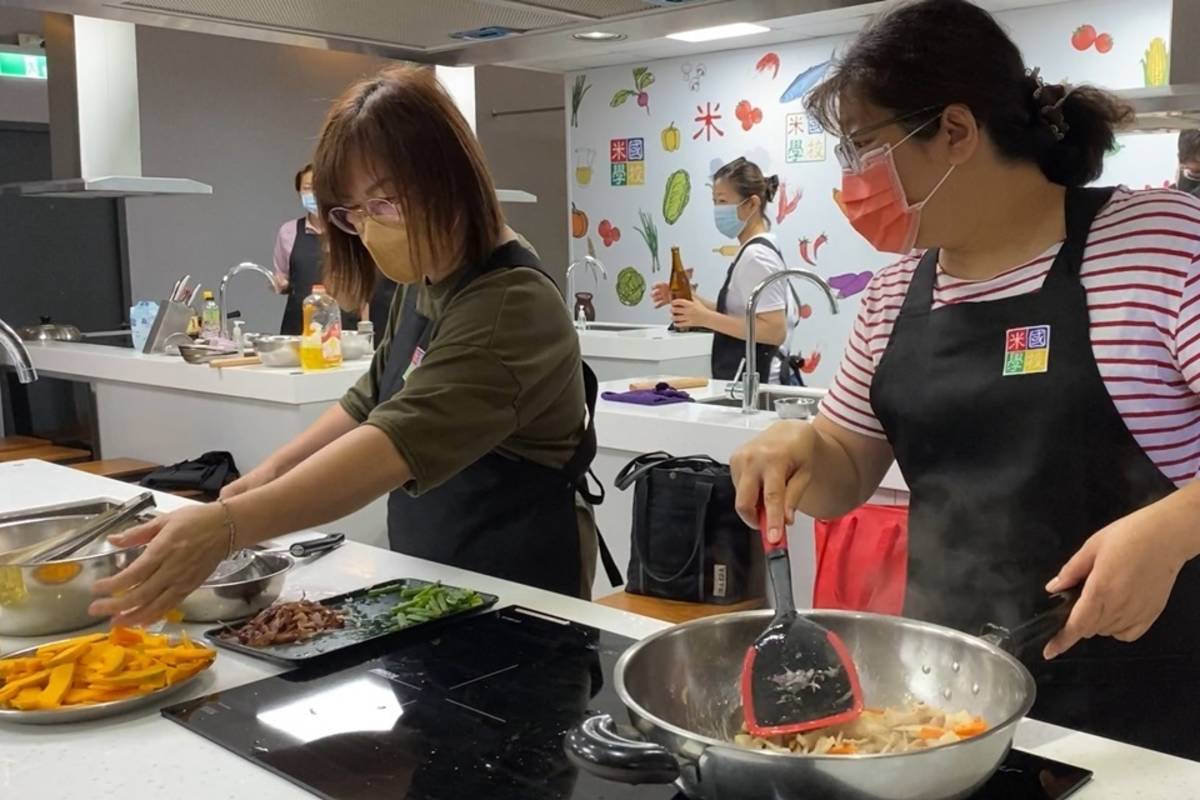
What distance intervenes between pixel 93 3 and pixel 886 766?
5.41ft

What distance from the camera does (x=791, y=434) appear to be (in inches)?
57.8

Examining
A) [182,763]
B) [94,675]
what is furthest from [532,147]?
[182,763]

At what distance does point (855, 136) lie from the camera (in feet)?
5.07

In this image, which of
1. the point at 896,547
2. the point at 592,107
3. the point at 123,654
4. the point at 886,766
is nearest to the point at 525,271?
the point at 123,654

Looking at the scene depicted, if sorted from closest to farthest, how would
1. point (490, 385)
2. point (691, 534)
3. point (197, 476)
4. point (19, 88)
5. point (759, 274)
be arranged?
point (490, 385) < point (691, 534) < point (197, 476) < point (759, 274) < point (19, 88)

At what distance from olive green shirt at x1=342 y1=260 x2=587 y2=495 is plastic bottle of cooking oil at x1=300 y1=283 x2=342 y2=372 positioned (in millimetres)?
2230

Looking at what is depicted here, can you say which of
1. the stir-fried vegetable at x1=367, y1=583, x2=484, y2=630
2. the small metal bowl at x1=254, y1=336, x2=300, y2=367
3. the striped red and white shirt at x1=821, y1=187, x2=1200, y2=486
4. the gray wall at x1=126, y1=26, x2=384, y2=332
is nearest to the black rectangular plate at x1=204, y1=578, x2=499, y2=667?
the stir-fried vegetable at x1=367, y1=583, x2=484, y2=630

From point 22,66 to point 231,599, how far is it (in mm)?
6270

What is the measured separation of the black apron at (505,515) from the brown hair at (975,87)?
60 centimetres

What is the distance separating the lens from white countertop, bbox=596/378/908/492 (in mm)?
3209

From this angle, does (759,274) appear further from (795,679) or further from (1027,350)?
(795,679)

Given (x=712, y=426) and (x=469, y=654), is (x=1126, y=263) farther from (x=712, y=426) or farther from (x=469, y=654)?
(x=712, y=426)

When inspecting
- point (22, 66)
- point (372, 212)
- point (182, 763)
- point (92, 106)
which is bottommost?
point (182, 763)

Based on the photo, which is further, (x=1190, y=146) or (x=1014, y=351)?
(x=1190, y=146)
